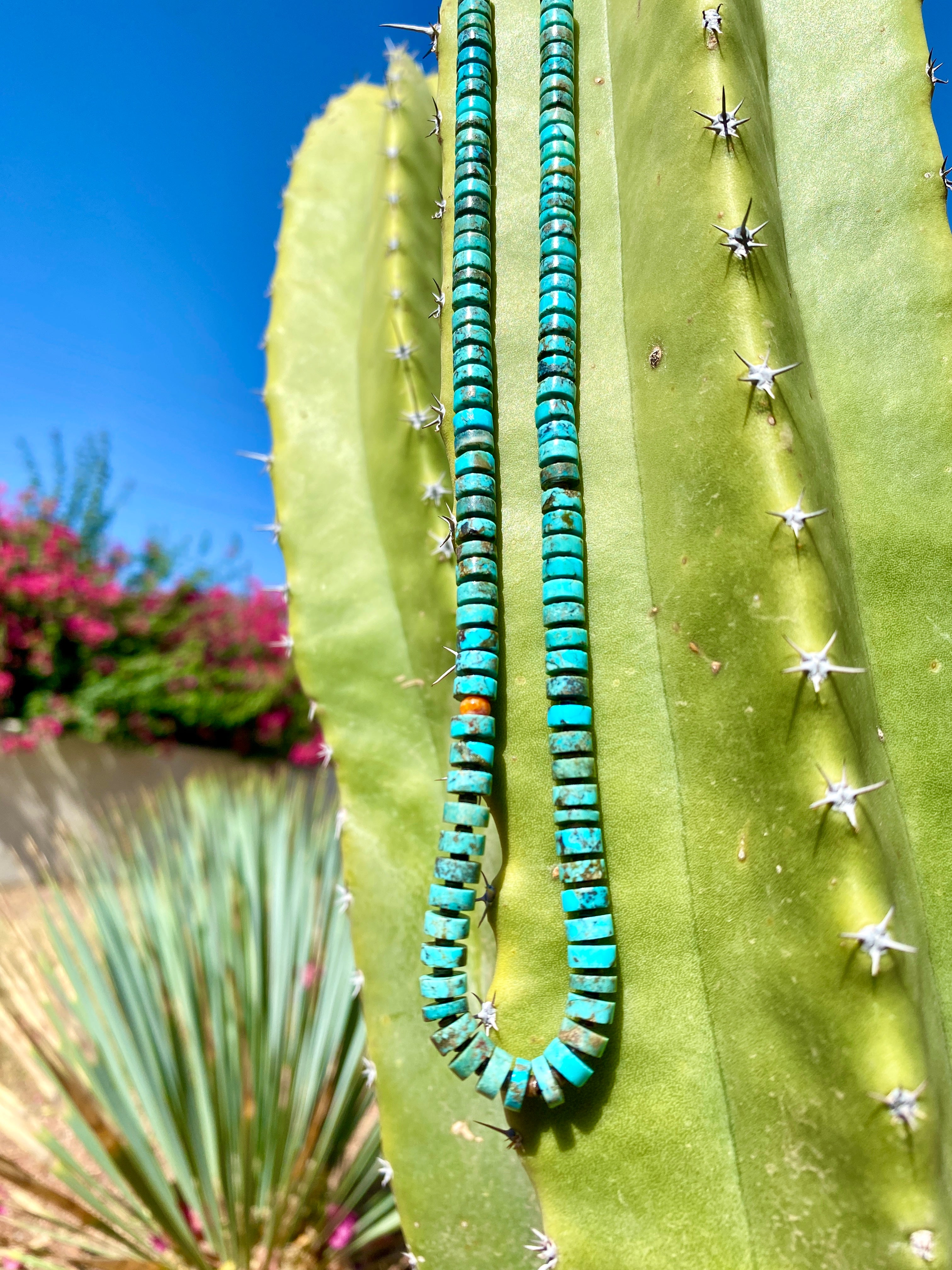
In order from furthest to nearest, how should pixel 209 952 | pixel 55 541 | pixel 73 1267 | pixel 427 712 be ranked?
1. pixel 55 541
2. pixel 209 952
3. pixel 73 1267
4. pixel 427 712

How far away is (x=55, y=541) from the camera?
5668mm

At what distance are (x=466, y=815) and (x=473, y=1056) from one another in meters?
0.22

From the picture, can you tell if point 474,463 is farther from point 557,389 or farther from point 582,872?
point 582,872

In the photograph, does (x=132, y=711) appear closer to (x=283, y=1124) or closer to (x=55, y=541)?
(x=55, y=541)

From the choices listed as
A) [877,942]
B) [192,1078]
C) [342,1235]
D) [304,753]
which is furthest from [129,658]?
[877,942]

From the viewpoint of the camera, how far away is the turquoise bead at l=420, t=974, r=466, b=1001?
777 mm

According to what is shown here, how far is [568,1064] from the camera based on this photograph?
2.33 feet

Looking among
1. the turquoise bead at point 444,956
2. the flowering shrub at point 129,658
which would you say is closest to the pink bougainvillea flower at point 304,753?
the flowering shrub at point 129,658

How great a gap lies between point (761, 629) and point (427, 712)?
0.57 meters

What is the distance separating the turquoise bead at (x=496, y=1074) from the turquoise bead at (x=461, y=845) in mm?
114

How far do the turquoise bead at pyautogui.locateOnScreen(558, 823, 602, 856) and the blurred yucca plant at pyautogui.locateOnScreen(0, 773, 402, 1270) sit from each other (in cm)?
96

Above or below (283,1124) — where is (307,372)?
above

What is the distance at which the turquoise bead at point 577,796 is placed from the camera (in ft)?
2.45

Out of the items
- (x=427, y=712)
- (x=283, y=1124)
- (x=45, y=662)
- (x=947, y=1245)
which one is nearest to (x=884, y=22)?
(x=427, y=712)
